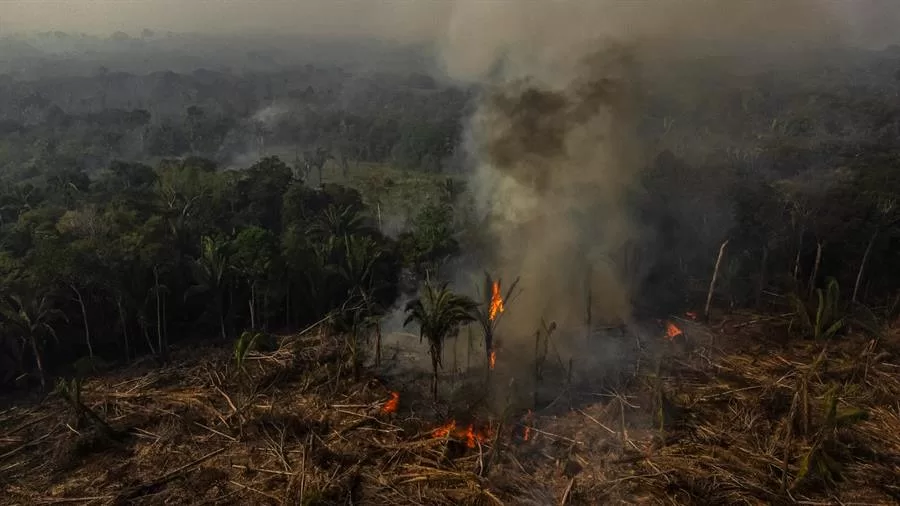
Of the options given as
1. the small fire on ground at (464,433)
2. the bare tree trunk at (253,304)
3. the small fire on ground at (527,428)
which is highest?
the bare tree trunk at (253,304)

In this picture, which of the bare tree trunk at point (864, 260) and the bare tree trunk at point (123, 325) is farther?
the bare tree trunk at point (864, 260)

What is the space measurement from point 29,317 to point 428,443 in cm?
1850

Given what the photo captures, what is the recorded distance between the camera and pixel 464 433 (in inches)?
800

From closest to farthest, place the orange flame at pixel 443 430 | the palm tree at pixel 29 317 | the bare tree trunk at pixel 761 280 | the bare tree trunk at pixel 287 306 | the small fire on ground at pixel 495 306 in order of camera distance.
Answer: the orange flame at pixel 443 430 < the palm tree at pixel 29 317 < the small fire on ground at pixel 495 306 < the bare tree trunk at pixel 287 306 < the bare tree trunk at pixel 761 280

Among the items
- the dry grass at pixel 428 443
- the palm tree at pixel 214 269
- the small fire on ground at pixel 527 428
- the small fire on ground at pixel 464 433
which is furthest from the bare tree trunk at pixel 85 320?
the small fire on ground at pixel 527 428

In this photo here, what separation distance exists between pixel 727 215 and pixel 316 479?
1339 inches

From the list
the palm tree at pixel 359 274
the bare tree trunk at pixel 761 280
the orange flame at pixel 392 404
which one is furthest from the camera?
the bare tree trunk at pixel 761 280

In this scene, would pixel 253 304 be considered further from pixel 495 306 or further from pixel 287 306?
pixel 495 306

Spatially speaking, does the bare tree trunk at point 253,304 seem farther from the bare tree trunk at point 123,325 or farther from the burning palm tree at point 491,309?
the burning palm tree at point 491,309

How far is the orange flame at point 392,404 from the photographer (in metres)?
21.9

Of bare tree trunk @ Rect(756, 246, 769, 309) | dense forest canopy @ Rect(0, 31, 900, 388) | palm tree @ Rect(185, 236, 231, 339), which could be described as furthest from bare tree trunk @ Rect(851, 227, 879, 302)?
palm tree @ Rect(185, 236, 231, 339)

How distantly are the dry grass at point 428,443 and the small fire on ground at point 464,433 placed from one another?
24 cm

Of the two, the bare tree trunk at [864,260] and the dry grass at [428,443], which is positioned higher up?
the bare tree trunk at [864,260]

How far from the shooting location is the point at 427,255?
33812 millimetres
